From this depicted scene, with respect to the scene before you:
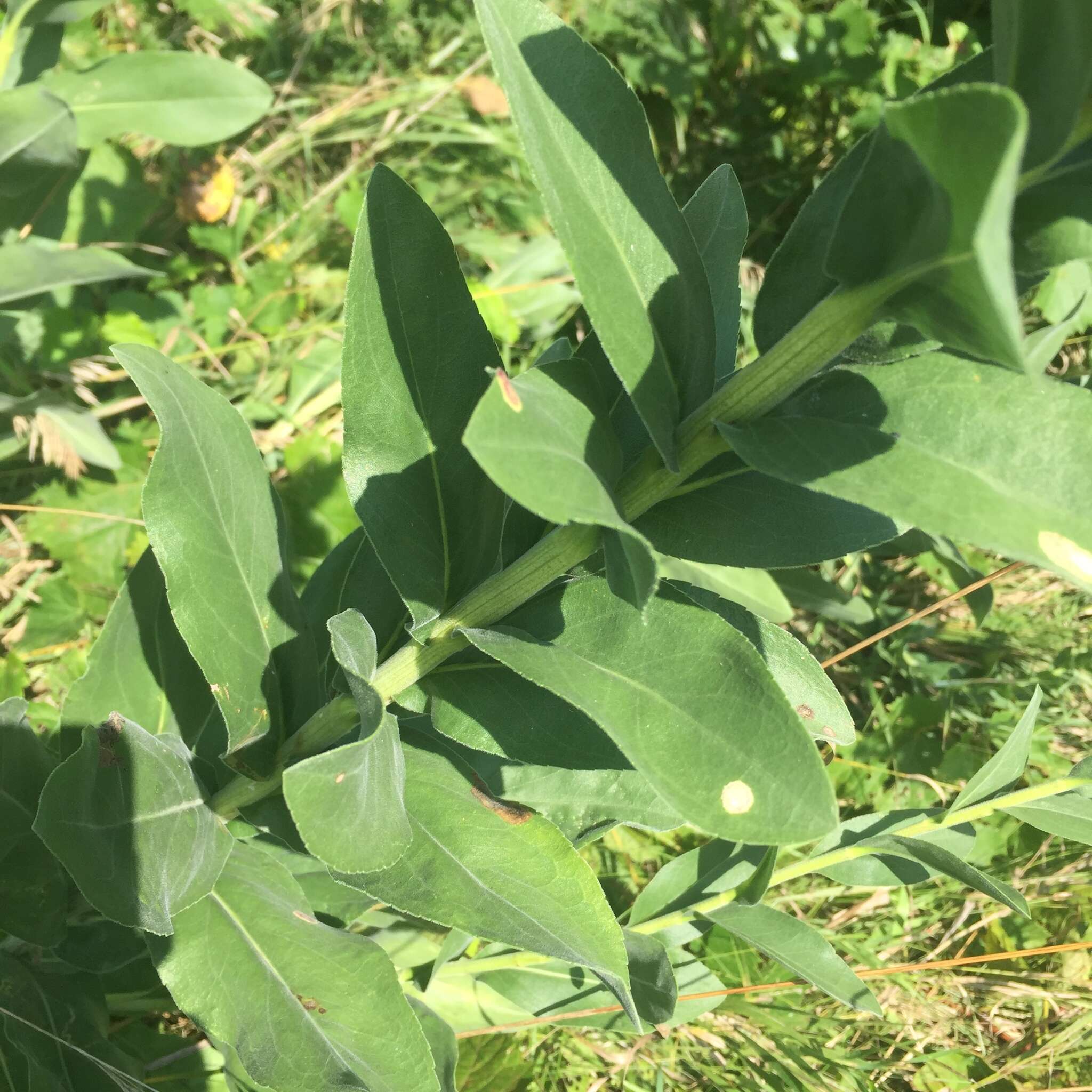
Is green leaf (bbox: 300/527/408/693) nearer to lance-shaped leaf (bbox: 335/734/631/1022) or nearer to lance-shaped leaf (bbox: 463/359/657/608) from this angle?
lance-shaped leaf (bbox: 335/734/631/1022)

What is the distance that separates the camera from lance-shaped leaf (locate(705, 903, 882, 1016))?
6.05 feet

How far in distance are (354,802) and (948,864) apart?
3.54 feet

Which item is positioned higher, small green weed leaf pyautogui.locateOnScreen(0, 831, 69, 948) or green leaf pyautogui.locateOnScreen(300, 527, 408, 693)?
green leaf pyautogui.locateOnScreen(300, 527, 408, 693)

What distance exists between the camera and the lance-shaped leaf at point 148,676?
71.0 inches

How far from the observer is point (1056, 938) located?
2775 millimetres

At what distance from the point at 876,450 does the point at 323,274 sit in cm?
302

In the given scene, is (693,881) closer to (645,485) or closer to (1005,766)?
(1005,766)

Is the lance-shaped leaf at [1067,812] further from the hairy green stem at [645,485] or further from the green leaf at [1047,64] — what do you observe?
the green leaf at [1047,64]

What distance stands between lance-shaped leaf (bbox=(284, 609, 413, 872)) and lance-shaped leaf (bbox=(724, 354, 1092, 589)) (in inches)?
19.3

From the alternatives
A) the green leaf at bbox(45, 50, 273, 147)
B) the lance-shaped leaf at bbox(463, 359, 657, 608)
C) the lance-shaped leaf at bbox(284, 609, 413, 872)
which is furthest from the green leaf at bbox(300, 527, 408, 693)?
the green leaf at bbox(45, 50, 273, 147)

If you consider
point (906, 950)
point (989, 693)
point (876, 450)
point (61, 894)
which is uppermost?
point (876, 450)

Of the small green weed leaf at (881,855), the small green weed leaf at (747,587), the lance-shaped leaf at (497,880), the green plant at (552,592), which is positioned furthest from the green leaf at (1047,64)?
the small green weed leaf at (747,587)

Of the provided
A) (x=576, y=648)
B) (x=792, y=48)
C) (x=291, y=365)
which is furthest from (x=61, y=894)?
(x=792, y=48)

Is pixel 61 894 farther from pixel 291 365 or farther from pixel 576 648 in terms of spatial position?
pixel 291 365
